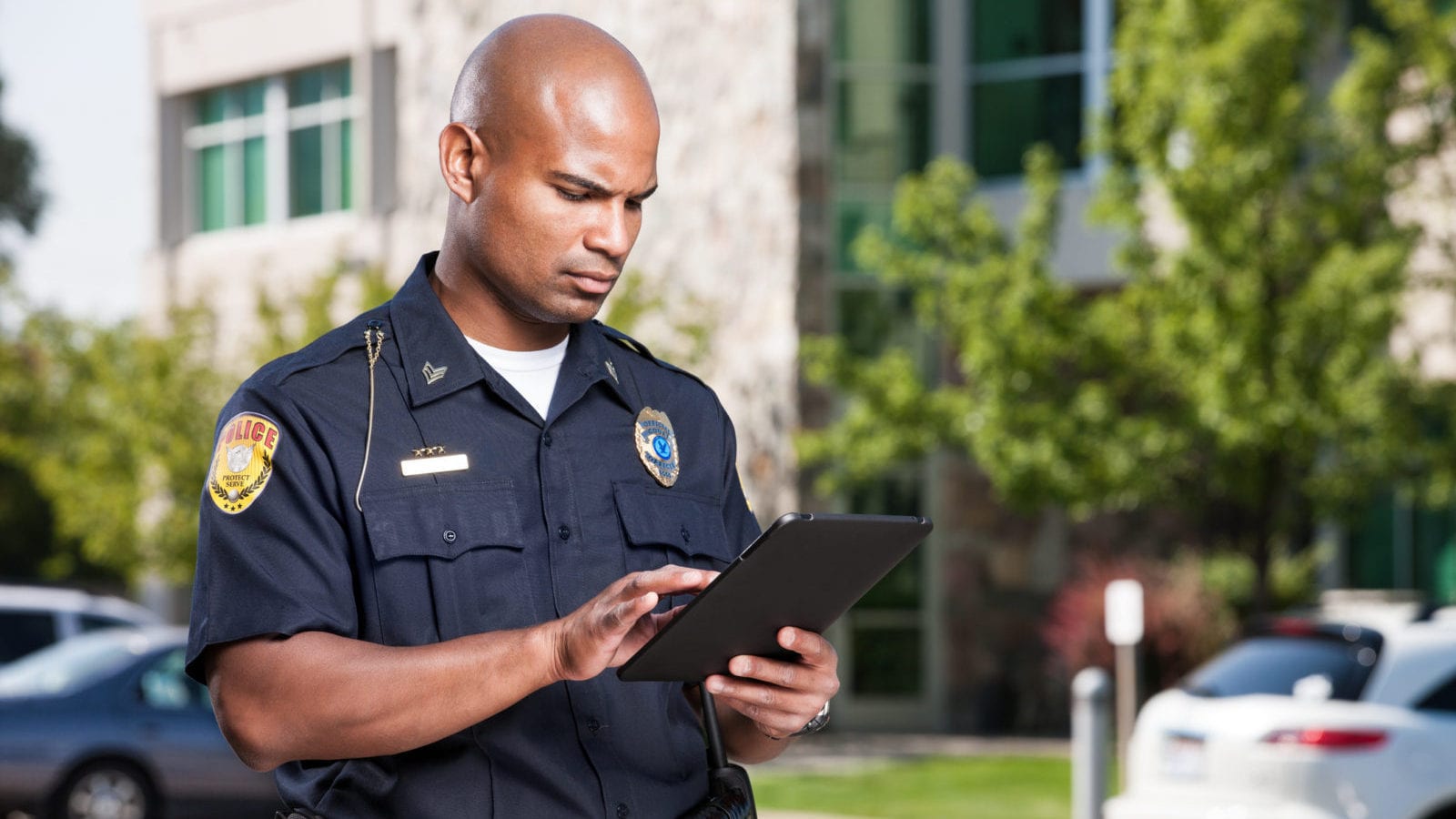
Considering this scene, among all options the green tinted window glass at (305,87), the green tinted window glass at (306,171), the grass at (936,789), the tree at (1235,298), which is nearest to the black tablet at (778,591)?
the grass at (936,789)

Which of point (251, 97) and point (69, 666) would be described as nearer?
point (69, 666)

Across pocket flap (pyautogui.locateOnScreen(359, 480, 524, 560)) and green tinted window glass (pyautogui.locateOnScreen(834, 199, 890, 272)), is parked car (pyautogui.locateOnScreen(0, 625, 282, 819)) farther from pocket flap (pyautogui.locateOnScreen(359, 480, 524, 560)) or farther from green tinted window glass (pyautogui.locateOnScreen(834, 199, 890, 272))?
pocket flap (pyautogui.locateOnScreen(359, 480, 524, 560))

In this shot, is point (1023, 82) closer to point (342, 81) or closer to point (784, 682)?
point (342, 81)

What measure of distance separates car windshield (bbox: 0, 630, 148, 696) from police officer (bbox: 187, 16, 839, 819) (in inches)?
449

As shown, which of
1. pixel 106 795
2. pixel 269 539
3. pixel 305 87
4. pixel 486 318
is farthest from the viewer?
pixel 305 87

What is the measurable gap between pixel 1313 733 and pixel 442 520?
7.06 meters

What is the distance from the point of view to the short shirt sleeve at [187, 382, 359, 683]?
2557mm

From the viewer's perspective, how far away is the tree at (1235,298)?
606 inches

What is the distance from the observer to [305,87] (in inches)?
1089

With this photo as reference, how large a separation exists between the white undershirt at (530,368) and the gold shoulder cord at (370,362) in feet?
0.41

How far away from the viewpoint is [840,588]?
8.68ft

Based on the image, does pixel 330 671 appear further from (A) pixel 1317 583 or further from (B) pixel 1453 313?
(A) pixel 1317 583

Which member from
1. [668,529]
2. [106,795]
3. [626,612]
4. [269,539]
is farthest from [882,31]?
[626,612]

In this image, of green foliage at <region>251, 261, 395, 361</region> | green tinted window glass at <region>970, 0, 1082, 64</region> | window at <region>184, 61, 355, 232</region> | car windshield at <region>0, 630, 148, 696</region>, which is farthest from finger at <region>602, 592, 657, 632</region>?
window at <region>184, 61, 355, 232</region>
